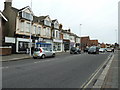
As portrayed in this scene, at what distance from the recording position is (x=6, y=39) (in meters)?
25.8

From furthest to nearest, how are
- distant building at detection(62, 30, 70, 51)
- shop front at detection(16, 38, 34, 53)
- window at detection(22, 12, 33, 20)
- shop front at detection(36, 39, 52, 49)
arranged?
distant building at detection(62, 30, 70, 51) → shop front at detection(36, 39, 52, 49) → window at detection(22, 12, 33, 20) → shop front at detection(16, 38, 34, 53)

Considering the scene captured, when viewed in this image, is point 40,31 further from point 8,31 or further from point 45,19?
point 8,31

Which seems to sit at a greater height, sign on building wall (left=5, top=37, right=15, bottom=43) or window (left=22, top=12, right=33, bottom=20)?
window (left=22, top=12, right=33, bottom=20)

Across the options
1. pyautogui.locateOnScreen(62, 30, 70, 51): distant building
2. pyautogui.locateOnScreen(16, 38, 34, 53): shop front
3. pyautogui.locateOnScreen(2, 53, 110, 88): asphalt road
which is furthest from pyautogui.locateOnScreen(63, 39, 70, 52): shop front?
pyautogui.locateOnScreen(2, 53, 110, 88): asphalt road

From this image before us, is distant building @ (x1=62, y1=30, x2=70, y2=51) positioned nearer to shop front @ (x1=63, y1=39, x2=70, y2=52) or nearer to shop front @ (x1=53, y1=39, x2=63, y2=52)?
shop front @ (x1=63, y1=39, x2=70, y2=52)

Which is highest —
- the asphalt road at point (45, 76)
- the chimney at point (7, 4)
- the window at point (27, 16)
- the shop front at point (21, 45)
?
the chimney at point (7, 4)

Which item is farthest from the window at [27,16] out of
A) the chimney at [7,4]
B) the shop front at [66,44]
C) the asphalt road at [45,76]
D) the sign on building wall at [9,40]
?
the asphalt road at [45,76]

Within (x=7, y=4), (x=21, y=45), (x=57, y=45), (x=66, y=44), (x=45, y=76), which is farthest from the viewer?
(x=66, y=44)

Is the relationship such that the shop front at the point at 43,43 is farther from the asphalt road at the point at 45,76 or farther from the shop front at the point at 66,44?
the asphalt road at the point at 45,76

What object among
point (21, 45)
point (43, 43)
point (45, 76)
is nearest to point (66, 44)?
point (43, 43)

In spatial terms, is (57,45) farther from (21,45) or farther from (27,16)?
(21,45)

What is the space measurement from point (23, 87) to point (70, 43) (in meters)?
48.5

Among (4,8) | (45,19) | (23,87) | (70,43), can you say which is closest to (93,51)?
(45,19)

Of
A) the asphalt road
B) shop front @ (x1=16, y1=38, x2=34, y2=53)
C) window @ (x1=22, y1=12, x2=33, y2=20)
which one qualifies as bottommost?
the asphalt road
